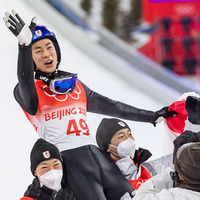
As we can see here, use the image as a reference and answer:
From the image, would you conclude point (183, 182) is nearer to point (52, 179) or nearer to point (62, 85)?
point (52, 179)

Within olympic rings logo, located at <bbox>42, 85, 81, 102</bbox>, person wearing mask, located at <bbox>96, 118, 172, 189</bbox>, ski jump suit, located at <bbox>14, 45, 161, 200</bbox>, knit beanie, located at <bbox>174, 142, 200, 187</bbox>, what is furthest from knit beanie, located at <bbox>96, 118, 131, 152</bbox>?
knit beanie, located at <bbox>174, 142, 200, 187</bbox>

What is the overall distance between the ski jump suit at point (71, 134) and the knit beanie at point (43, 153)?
0.08 m

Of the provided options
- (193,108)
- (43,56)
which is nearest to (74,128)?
(43,56)

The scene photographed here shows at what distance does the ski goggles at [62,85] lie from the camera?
88.4 inches

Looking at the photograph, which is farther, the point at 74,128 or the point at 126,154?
the point at 126,154

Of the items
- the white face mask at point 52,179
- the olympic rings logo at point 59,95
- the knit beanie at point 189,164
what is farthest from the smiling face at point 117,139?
the knit beanie at point 189,164

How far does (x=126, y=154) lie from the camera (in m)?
2.42

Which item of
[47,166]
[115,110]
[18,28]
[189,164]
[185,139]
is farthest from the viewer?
[115,110]

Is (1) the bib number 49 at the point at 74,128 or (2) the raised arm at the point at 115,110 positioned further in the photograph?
(2) the raised arm at the point at 115,110

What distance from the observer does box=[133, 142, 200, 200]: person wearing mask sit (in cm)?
171

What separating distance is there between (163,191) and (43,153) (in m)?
0.67

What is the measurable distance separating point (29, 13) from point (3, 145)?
4421 millimetres

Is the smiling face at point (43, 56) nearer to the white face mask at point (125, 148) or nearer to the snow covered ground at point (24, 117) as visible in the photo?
the white face mask at point (125, 148)

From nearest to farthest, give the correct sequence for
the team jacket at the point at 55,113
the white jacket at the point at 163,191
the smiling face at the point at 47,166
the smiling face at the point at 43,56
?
1. the white jacket at the point at 163,191
2. the smiling face at the point at 47,166
3. the team jacket at the point at 55,113
4. the smiling face at the point at 43,56
